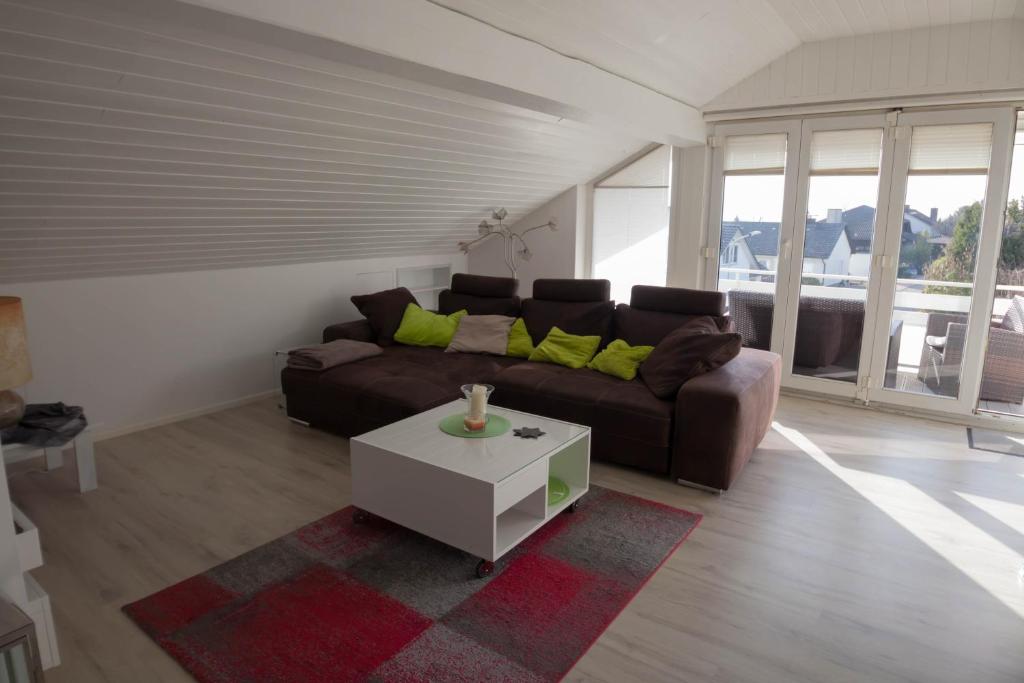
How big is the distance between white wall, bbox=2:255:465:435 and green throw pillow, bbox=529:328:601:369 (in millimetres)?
1912

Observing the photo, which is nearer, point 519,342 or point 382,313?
point 519,342

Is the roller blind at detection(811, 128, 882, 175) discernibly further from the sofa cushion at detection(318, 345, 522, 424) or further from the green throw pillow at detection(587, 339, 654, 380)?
the sofa cushion at detection(318, 345, 522, 424)

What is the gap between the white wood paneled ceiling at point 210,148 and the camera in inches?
89.7

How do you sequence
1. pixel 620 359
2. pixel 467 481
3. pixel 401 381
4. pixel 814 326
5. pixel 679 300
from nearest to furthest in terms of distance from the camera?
pixel 467 481 < pixel 401 381 < pixel 620 359 < pixel 679 300 < pixel 814 326

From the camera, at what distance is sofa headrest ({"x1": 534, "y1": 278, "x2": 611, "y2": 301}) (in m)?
4.45

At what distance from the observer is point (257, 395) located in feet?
15.5

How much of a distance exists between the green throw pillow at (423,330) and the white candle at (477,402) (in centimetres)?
176

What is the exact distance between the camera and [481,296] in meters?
4.98

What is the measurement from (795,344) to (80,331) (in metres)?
4.83

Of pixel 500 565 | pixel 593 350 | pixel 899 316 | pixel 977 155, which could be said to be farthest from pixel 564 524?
pixel 977 155

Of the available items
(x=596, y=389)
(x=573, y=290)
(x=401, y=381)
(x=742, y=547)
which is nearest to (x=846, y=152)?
(x=573, y=290)

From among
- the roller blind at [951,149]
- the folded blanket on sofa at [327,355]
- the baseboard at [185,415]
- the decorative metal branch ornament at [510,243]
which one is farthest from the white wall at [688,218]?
the baseboard at [185,415]

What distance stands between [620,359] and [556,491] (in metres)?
1.19

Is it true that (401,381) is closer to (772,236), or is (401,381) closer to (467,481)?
(467,481)
